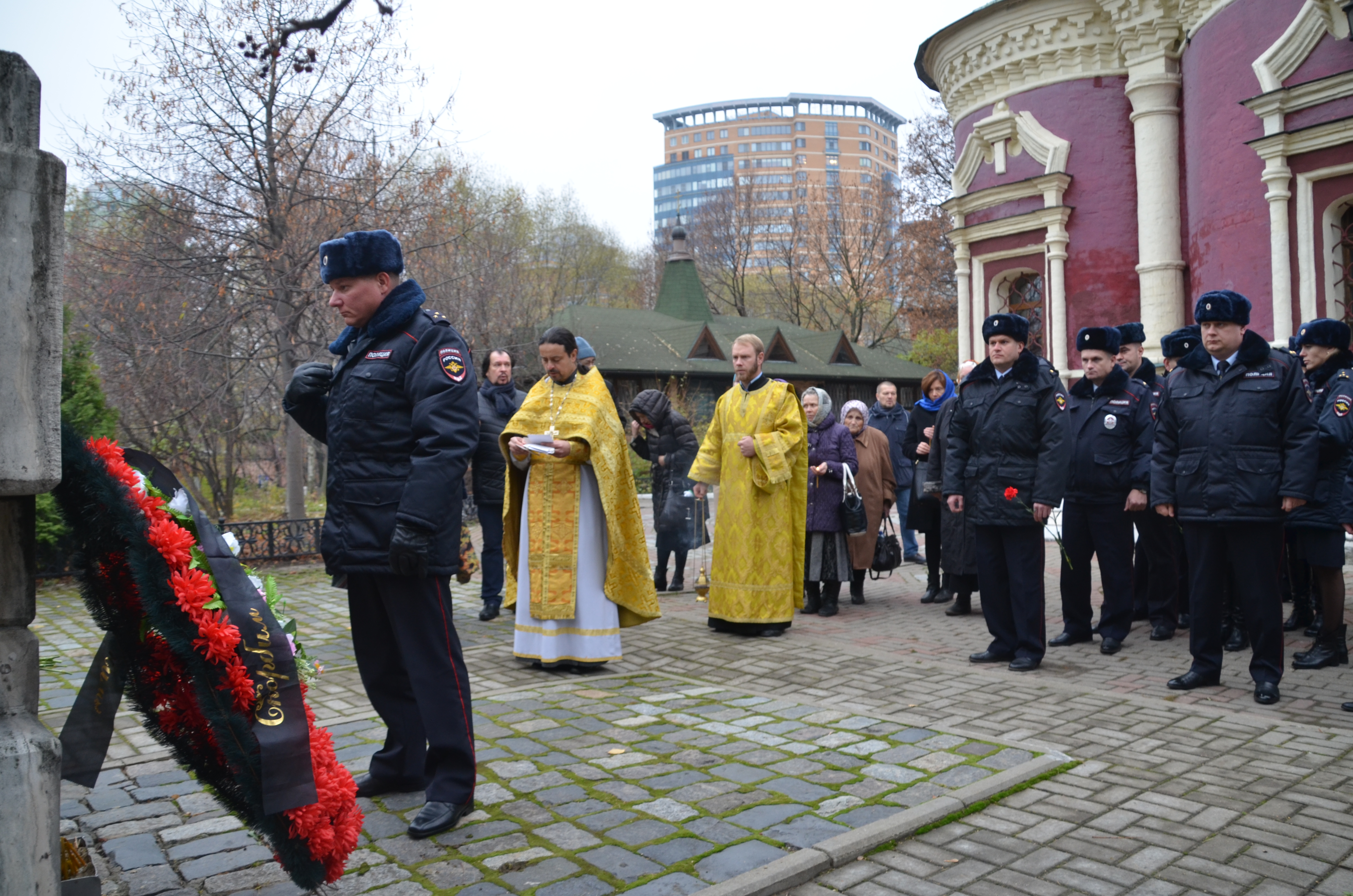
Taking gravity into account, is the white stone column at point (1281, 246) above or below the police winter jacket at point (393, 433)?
above

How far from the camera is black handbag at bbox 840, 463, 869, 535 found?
27.6ft

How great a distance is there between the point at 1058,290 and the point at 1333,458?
12125 millimetres

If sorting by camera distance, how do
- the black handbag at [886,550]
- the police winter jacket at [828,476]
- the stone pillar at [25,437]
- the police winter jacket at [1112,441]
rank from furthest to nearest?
the black handbag at [886,550] < the police winter jacket at [828,476] < the police winter jacket at [1112,441] < the stone pillar at [25,437]

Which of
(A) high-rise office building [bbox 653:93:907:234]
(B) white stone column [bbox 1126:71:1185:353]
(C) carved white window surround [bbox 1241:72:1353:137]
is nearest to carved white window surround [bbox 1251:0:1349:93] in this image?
(C) carved white window surround [bbox 1241:72:1353:137]

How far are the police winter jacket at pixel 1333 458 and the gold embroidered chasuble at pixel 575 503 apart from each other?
387cm

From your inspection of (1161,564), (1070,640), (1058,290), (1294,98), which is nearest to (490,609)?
(1070,640)

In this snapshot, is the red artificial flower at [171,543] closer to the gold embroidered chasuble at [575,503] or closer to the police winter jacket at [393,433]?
the police winter jacket at [393,433]

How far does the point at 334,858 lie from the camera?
285 cm

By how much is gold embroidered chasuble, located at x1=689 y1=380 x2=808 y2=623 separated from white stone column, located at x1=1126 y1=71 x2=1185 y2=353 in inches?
428

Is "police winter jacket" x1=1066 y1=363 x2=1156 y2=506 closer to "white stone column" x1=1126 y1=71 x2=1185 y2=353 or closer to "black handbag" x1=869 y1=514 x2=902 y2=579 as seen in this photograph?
"black handbag" x1=869 y1=514 x2=902 y2=579

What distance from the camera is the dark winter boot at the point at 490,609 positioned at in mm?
8406

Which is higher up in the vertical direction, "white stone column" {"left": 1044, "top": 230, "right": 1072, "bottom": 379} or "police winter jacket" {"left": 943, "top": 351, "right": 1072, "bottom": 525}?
"white stone column" {"left": 1044, "top": 230, "right": 1072, "bottom": 379}

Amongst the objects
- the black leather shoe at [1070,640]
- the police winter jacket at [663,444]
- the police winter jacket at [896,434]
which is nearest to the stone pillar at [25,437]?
the black leather shoe at [1070,640]

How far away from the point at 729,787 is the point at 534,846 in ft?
2.85
